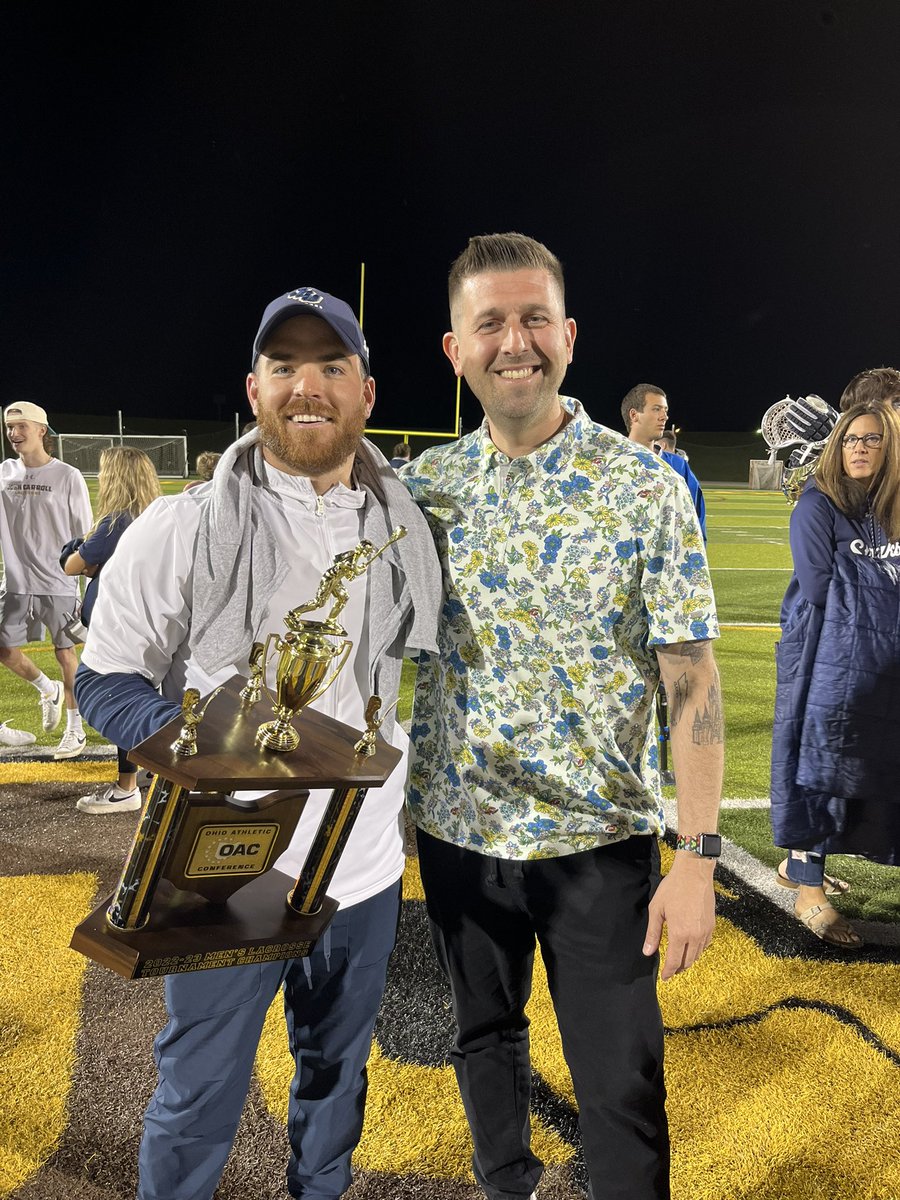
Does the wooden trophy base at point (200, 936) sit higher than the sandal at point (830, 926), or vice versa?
the wooden trophy base at point (200, 936)

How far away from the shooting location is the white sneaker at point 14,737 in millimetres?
5484

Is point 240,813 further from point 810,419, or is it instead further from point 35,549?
point 35,549

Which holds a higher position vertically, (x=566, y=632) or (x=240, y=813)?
(x=566, y=632)

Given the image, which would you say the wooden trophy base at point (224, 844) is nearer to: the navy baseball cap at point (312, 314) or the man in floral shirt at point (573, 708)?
the man in floral shirt at point (573, 708)

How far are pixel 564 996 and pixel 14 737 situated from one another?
4.79 m

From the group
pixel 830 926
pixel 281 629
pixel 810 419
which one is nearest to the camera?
pixel 281 629

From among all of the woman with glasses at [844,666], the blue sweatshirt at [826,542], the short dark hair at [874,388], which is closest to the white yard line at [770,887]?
the woman with glasses at [844,666]

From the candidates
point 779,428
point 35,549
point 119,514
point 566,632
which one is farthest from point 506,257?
point 35,549

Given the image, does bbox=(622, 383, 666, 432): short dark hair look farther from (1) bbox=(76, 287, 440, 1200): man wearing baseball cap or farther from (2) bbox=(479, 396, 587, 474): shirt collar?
(1) bbox=(76, 287, 440, 1200): man wearing baseball cap

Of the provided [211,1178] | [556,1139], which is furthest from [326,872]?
[556,1139]

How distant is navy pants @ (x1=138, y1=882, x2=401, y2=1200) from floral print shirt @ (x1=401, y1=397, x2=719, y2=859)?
323 mm

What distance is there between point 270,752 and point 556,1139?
1.60 meters

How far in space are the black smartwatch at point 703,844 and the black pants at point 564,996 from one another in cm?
9

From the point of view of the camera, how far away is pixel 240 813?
138cm
